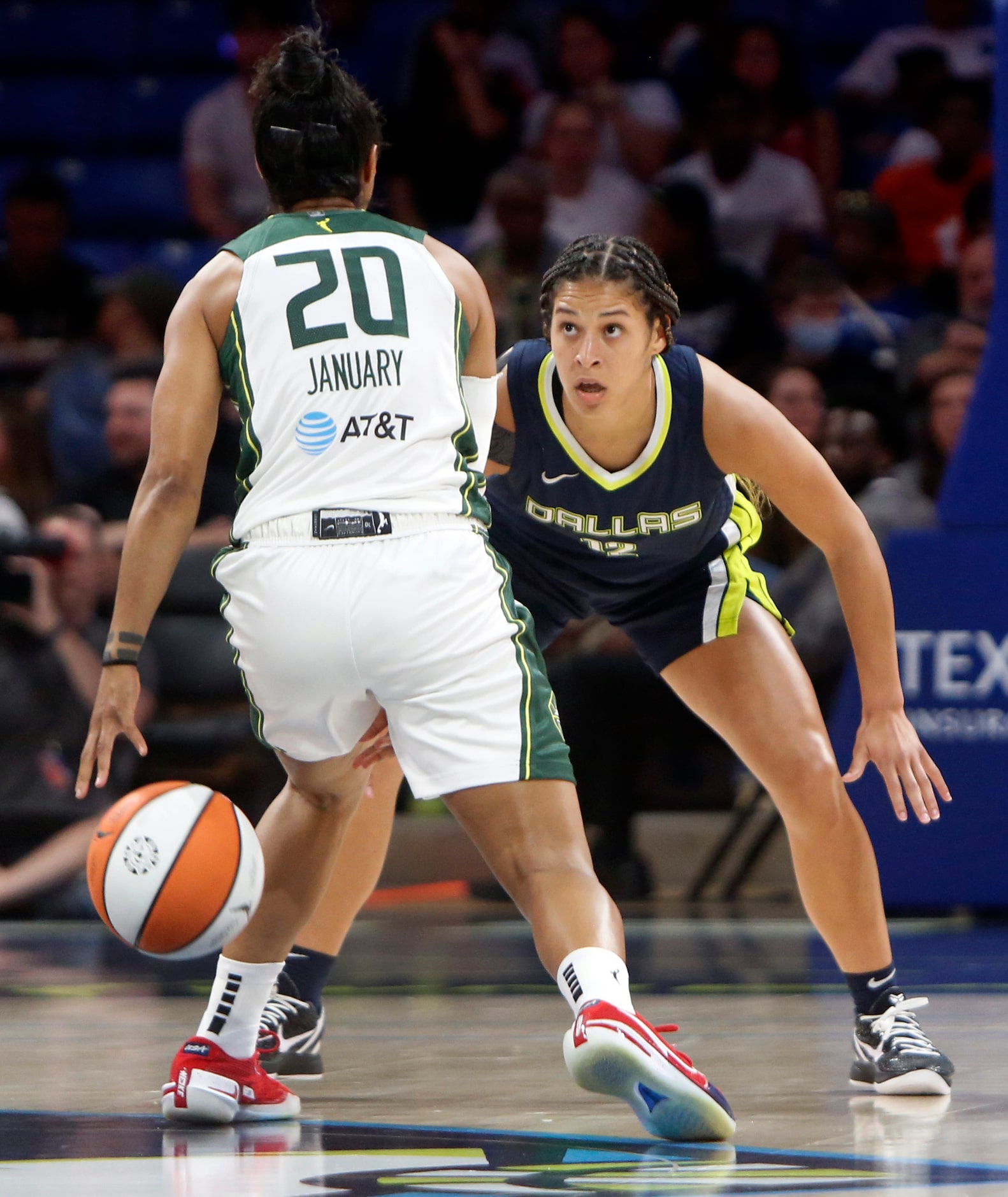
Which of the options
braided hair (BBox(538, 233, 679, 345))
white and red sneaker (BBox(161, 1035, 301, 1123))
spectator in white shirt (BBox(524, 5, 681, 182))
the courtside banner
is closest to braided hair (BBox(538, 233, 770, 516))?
braided hair (BBox(538, 233, 679, 345))

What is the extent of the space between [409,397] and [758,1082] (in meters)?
1.57

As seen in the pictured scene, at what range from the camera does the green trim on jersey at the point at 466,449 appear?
11.2ft

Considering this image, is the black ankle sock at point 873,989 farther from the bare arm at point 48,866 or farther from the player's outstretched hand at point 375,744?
the bare arm at point 48,866

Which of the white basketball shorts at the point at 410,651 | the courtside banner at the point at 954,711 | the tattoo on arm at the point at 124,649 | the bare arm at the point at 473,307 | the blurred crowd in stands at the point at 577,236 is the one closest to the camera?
the white basketball shorts at the point at 410,651

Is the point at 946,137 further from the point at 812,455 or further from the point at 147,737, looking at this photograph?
the point at 812,455

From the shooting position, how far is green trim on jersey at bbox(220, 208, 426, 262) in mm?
3395

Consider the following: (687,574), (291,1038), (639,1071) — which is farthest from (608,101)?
(639,1071)

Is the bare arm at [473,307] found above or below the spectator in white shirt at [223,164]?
above

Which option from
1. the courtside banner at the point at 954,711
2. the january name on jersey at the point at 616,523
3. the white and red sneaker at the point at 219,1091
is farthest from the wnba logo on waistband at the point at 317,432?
the courtside banner at the point at 954,711

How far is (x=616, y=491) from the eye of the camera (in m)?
4.06

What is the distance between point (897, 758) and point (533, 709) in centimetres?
83

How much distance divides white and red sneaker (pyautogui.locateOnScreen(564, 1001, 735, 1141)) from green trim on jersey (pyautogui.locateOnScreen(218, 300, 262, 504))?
42.3 inches

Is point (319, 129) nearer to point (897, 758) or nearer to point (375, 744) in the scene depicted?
point (375, 744)

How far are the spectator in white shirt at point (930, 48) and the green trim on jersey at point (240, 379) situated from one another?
23.8ft
